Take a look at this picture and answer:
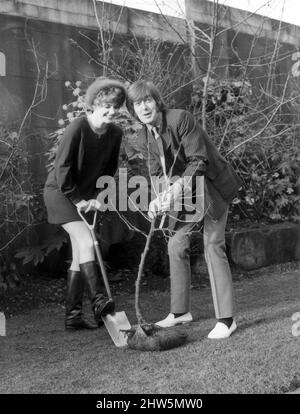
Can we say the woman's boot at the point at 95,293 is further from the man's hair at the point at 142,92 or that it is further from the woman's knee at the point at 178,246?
the man's hair at the point at 142,92

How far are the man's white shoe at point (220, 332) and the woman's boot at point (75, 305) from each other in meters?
0.88

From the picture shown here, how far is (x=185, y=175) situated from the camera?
3721mm

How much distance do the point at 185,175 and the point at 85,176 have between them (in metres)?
0.82

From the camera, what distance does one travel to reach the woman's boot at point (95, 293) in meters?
4.02

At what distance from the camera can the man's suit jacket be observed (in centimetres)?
376

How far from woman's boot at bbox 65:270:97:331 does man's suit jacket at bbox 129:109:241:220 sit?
0.93 metres

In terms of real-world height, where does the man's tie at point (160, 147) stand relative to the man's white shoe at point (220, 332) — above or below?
above

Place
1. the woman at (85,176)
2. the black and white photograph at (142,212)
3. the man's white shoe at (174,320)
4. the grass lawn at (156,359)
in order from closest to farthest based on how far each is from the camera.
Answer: the grass lawn at (156,359)
the black and white photograph at (142,212)
the woman at (85,176)
the man's white shoe at (174,320)

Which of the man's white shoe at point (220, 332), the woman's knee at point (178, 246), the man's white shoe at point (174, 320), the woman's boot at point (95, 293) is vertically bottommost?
the man's white shoe at point (174, 320)

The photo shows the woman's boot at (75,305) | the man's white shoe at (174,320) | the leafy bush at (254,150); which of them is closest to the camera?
the man's white shoe at (174,320)

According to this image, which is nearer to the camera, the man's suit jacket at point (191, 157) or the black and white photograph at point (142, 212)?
the black and white photograph at point (142, 212)

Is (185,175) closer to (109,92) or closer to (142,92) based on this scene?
(142,92)

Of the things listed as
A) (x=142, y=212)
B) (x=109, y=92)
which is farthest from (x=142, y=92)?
(x=142, y=212)

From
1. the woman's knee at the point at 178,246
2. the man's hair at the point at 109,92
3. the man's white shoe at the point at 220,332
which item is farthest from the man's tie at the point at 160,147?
the man's white shoe at the point at 220,332
